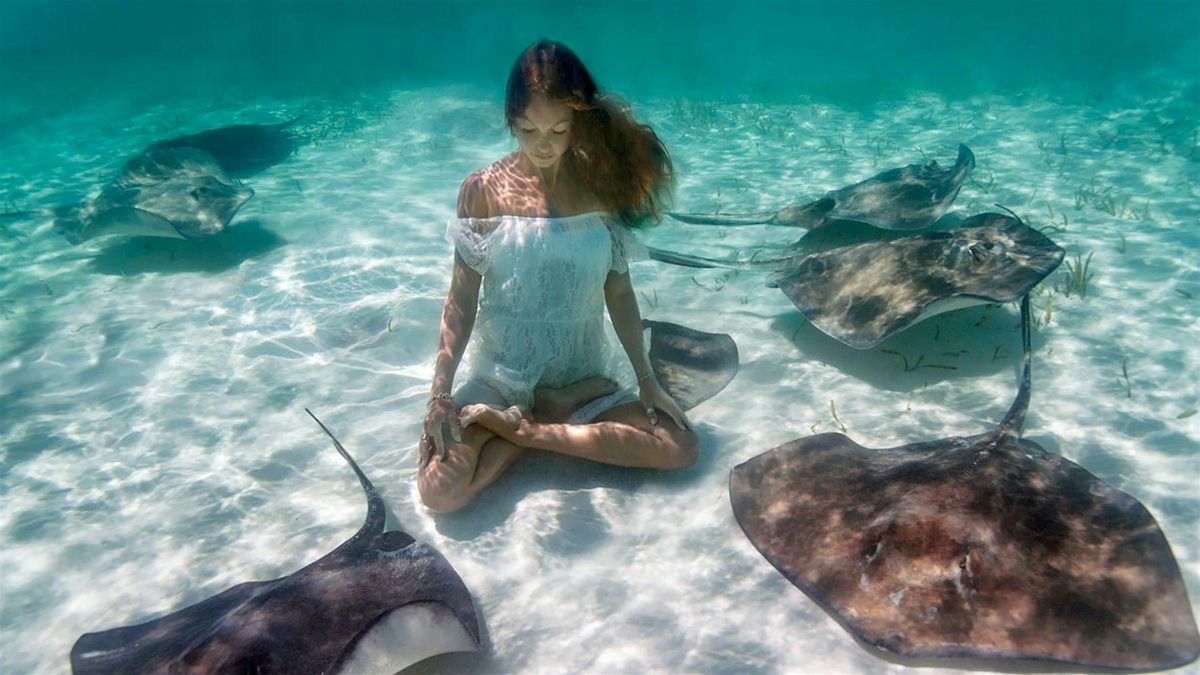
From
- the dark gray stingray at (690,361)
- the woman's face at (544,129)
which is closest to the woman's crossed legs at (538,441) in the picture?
the dark gray stingray at (690,361)

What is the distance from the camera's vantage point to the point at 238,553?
12.5ft

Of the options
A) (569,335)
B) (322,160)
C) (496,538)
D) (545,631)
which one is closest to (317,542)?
(496,538)

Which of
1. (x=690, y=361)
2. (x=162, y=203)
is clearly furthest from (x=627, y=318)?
(x=162, y=203)

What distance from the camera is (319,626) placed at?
2.49 meters

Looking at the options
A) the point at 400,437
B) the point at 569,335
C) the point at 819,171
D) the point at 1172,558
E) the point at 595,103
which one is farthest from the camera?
the point at 819,171

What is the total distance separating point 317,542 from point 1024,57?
125ft

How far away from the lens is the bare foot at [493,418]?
3.77m

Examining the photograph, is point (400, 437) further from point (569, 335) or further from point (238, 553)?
point (569, 335)

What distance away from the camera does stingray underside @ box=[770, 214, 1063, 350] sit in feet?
15.1

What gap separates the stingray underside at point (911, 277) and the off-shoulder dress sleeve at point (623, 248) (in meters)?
1.75

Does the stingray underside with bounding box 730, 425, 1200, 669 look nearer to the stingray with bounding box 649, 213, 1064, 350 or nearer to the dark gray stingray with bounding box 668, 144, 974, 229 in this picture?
the stingray with bounding box 649, 213, 1064, 350

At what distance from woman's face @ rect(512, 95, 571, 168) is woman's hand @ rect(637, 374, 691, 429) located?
148cm

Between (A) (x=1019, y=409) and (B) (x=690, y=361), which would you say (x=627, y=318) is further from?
(A) (x=1019, y=409)

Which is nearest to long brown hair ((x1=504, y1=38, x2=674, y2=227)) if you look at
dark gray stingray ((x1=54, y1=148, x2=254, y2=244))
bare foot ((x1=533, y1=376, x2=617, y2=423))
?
bare foot ((x1=533, y1=376, x2=617, y2=423))
